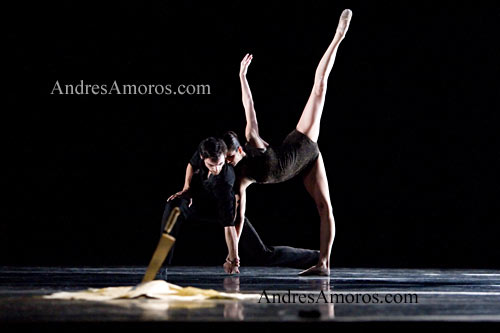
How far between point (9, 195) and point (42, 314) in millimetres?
4167

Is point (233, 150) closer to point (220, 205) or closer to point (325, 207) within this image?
point (220, 205)

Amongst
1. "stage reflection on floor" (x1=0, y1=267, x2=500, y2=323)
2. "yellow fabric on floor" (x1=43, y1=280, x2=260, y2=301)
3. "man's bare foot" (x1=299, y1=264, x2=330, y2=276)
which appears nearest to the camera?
"stage reflection on floor" (x1=0, y1=267, x2=500, y2=323)

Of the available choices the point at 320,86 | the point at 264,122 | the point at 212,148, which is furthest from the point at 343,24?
the point at 264,122

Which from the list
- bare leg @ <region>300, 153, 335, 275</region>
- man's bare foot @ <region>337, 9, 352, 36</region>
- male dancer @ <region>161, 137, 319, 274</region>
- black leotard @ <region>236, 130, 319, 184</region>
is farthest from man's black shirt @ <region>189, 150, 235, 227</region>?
man's bare foot @ <region>337, 9, 352, 36</region>

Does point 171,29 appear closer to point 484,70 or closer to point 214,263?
point 214,263

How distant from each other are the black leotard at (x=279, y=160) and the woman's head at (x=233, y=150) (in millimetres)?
67

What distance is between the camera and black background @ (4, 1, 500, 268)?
5762mm

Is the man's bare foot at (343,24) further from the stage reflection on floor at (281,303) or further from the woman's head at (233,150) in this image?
the stage reflection on floor at (281,303)

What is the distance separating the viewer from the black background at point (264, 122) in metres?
5.76

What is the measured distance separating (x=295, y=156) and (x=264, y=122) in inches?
74.6

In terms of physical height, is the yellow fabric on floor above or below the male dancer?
below

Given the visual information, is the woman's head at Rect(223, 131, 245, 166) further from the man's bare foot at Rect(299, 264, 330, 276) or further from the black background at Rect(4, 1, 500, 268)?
the black background at Rect(4, 1, 500, 268)

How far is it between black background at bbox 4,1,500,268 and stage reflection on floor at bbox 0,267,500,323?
7.33ft

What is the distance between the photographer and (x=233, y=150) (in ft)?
12.6
